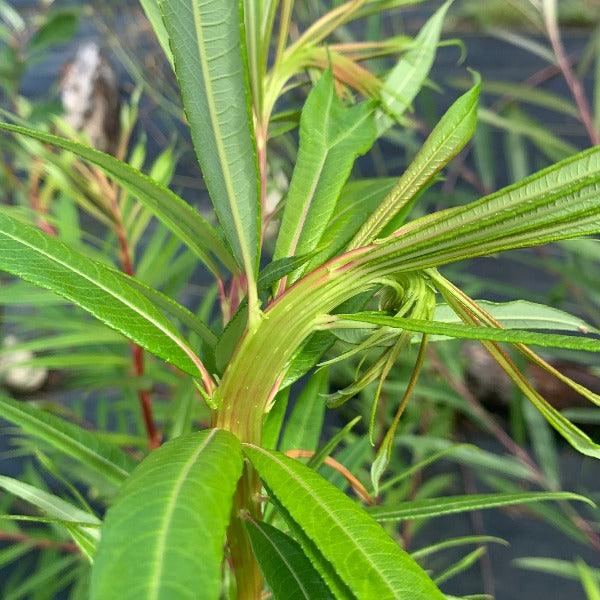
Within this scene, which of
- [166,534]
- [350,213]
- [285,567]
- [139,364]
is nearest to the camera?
[166,534]

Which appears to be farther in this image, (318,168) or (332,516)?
(318,168)

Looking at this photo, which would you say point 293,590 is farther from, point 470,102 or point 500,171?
point 500,171

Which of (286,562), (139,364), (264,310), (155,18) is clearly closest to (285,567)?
(286,562)

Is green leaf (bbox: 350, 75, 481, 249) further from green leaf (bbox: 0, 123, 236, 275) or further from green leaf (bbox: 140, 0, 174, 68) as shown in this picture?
Answer: green leaf (bbox: 140, 0, 174, 68)

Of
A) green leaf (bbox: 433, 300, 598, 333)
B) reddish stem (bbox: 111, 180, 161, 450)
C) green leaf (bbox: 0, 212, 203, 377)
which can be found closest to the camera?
green leaf (bbox: 0, 212, 203, 377)

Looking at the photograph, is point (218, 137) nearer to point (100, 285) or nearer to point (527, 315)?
point (100, 285)

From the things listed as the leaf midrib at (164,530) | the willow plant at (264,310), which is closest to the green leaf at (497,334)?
the willow plant at (264,310)

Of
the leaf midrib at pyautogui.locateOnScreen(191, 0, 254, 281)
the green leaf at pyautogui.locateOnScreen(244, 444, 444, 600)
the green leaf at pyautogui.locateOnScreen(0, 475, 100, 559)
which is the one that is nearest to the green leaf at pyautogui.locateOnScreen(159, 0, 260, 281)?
the leaf midrib at pyautogui.locateOnScreen(191, 0, 254, 281)

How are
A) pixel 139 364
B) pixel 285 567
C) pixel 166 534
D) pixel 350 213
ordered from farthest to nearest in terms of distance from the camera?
pixel 139 364
pixel 350 213
pixel 285 567
pixel 166 534
